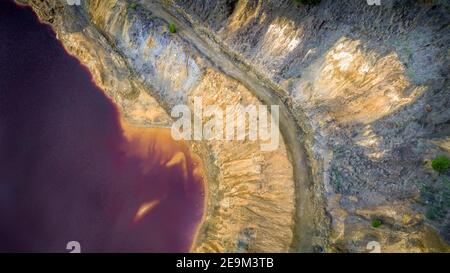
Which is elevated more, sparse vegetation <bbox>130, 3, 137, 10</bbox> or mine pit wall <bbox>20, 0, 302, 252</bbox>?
sparse vegetation <bbox>130, 3, 137, 10</bbox>

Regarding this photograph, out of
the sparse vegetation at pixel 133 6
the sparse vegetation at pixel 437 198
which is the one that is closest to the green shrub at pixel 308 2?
the sparse vegetation at pixel 133 6

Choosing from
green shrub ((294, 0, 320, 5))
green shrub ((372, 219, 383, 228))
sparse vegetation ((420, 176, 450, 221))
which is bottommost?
green shrub ((372, 219, 383, 228))

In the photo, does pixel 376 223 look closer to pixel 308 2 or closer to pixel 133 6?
pixel 308 2

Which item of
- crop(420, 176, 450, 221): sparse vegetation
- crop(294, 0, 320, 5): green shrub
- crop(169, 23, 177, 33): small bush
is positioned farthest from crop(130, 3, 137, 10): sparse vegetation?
crop(420, 176, 450, 221): sparse vegetation

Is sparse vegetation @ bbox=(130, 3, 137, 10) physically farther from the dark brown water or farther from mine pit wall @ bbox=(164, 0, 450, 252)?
mine pit wall @ bbox=(164, 0, 450, 252)

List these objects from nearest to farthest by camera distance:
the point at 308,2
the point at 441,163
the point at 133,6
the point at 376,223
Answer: the point at 441,163 → the point at 376,223 → the point at 308,2 → the point at 133,6

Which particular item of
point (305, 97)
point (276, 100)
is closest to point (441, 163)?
point (305, 97)
